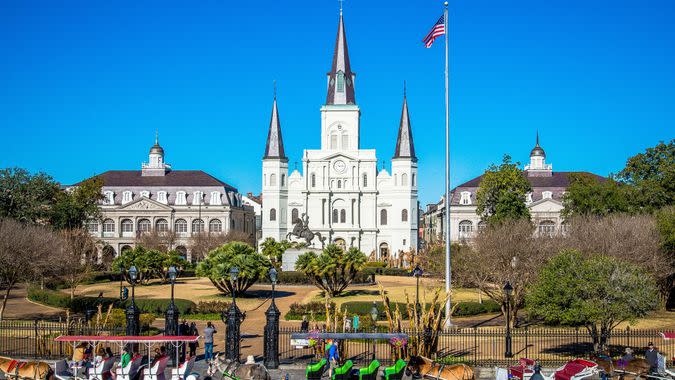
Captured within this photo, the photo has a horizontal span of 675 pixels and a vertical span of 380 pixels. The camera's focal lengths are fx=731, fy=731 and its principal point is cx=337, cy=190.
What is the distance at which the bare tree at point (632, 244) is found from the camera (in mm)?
37875

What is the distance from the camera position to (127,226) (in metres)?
99.4

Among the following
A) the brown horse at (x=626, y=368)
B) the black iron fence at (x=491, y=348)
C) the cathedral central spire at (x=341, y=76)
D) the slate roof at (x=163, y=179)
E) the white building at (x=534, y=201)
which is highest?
the cathedral central spire at (x=341, y=76)

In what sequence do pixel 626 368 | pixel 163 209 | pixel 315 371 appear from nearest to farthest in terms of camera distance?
pixel 315 371 < pixel 626 368 < pixel 163 209

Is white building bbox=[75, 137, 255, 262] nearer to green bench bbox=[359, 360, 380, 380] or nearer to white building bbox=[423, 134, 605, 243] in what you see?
white building bbox=[423, 134, 605, 243]

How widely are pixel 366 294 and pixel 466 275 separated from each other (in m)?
10.7

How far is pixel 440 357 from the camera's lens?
24359mm

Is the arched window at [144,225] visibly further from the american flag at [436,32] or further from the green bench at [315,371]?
the green bench at [315,371]

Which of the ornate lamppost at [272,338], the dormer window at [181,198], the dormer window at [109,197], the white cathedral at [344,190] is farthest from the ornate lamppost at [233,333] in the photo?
the dormer window at [109,197]

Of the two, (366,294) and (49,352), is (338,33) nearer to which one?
(366,294)

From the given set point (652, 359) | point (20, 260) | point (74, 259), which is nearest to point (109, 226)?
point (74, 259)

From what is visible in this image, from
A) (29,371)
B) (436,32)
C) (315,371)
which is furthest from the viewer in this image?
(436,32)

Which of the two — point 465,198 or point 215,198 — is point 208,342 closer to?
point 465,198

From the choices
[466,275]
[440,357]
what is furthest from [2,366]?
[466,275]

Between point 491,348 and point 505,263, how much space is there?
36.5ft
